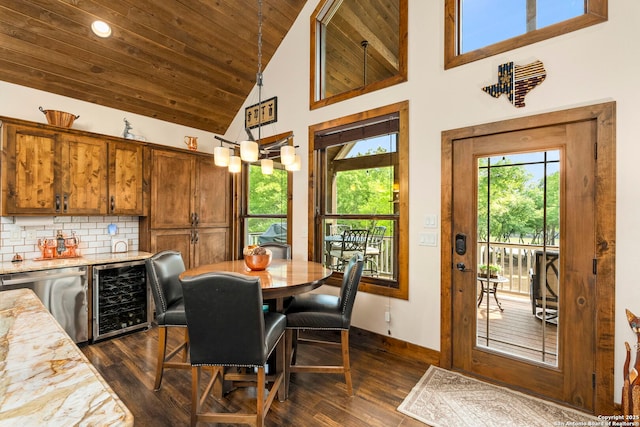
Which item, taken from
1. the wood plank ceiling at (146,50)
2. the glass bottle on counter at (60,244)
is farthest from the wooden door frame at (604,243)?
the glass bottle on counter at (60,244)

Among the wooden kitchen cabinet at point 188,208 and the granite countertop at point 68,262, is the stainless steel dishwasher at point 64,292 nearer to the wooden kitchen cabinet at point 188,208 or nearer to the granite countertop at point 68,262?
the granite countertop at point 68,262

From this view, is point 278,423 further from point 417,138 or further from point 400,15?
point 400,15

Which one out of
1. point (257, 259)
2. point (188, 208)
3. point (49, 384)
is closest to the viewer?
point (49, 384)

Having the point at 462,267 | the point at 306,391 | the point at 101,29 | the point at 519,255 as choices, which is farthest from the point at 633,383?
the point at 101,29

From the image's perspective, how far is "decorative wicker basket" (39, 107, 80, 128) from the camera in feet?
10.6

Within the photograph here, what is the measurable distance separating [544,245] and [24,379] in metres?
3.02

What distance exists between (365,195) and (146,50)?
3.17 m

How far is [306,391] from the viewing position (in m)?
2.36

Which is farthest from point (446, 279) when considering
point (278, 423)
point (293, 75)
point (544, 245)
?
point (293, 75)

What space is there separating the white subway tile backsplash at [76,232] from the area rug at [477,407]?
3.96 m

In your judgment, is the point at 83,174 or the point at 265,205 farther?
the point at 265,205

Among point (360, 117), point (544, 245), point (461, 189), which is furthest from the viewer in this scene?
point (360, 117)

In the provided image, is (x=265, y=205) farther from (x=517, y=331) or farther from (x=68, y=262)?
(x=517, y=331)

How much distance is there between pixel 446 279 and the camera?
2.72 m
